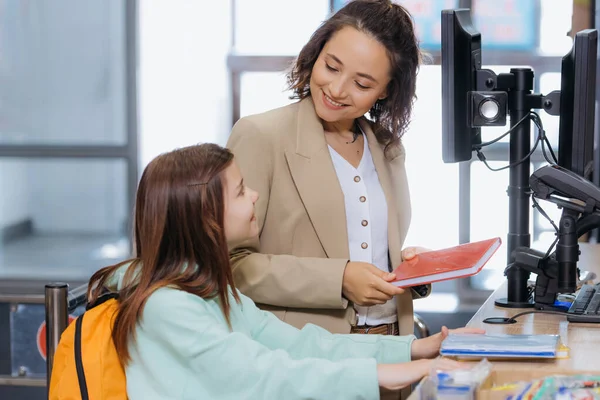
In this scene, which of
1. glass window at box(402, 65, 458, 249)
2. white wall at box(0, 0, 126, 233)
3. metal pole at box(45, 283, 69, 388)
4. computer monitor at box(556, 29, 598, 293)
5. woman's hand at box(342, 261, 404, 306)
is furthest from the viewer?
white wall at box(0, 0, 126, 233)

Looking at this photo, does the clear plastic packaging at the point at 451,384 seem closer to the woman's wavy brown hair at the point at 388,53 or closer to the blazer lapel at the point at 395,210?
the blazer lapel at the point at 395,210

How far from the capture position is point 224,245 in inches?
63.9

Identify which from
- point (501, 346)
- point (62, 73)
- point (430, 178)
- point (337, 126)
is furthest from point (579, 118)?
point (62, 73)

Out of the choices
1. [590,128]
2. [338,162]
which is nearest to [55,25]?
[338,162]

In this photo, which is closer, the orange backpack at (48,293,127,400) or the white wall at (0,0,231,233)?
the orange backpack at (48,293,127,400)

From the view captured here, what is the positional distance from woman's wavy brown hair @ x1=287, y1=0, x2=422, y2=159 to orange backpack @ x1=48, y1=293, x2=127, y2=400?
32.2 inches

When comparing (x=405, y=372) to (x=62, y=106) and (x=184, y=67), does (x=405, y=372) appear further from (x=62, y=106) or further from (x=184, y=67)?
(x=62, y=106)

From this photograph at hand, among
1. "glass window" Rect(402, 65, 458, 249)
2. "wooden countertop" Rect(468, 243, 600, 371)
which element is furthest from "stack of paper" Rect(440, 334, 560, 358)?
"glass window" Rect(402, 65, 458, 249)

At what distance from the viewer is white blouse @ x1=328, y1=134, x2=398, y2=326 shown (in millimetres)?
2047

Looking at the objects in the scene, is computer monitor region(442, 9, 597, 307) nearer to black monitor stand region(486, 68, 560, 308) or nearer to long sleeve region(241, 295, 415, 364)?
black monitor stand region(486, 68, 560, 308)

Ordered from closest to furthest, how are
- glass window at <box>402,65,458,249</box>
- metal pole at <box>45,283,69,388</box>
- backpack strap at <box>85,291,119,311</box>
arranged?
backpack strap at <box>85,291,119,311</box> → metal pole at <box>45,283,69,388</box> → glass window at <box>402,65,458,249</box>

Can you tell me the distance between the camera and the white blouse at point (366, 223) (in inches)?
80.6

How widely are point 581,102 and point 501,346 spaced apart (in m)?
0.68

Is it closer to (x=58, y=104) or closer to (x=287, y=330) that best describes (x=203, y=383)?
(x=287, y=330)
